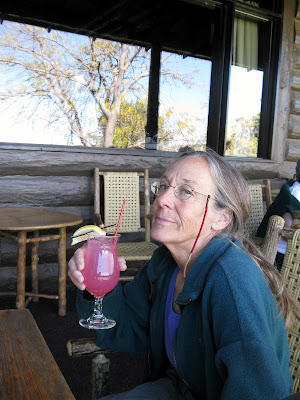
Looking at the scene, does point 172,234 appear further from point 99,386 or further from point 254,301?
point 99,386

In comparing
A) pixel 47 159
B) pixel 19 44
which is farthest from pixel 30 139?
pixel 19 44

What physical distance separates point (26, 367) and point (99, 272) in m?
0.35

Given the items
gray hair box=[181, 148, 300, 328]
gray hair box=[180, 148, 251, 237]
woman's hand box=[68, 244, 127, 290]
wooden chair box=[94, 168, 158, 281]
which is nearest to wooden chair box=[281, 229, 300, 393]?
gray hair box=[181, 148, 300, 328]

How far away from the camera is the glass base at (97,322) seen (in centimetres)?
128

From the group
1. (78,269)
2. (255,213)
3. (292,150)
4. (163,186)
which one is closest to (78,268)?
(78,269)

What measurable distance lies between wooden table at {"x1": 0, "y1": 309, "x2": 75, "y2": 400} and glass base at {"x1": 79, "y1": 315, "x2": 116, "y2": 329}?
0.14 m

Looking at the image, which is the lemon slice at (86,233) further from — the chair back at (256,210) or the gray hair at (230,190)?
the chair back at (256,210)

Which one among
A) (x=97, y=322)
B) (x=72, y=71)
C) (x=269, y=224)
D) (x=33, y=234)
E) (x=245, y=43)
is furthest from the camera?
(x=245, y=43)

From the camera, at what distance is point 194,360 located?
118 centimetres

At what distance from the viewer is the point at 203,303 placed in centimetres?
112

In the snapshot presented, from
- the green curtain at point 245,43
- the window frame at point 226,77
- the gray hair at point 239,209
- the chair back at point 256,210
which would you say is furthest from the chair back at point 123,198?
the gray hair at point 239,209

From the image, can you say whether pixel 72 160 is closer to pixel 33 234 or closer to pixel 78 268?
pixel 33 234

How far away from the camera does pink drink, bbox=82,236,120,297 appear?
132 centimetres

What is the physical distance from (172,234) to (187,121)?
3.78 meters
